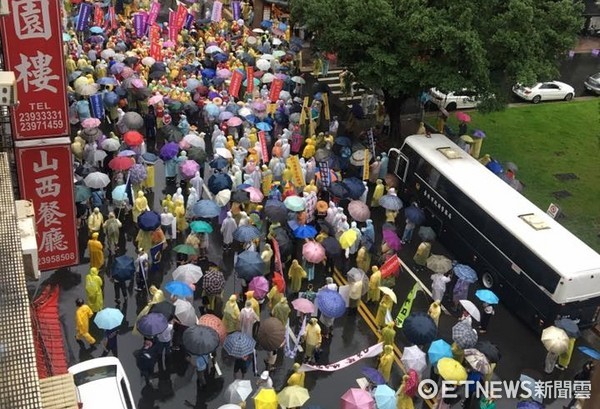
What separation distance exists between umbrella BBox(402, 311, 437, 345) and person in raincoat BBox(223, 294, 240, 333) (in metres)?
3.53

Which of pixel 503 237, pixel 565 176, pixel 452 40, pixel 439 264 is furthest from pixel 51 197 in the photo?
pixel 565 176

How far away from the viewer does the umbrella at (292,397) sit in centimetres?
1171

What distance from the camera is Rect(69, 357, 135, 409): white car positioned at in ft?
37.0

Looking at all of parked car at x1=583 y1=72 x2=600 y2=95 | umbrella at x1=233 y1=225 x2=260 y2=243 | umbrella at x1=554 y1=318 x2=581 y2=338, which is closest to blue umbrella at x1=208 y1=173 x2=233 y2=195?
umbrella at x1=233 y1=225 x2=260 y2=243

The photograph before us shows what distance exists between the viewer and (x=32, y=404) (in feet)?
21.9

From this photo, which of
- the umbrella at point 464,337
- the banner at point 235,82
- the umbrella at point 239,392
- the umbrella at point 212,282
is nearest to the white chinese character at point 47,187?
the umbrella at point 212,282

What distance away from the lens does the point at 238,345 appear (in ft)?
42.7

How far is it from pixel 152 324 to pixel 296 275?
14.7ft

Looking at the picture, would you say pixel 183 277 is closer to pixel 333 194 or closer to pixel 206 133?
pixel 333 194

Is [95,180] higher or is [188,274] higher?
[95,180]

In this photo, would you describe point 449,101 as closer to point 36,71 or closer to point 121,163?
point 121,163

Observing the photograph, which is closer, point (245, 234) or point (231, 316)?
point (231, 316)

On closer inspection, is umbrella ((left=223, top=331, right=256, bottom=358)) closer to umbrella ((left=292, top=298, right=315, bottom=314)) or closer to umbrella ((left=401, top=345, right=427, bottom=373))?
umbrella ((left=292, top=298, right=315, bottom=314))

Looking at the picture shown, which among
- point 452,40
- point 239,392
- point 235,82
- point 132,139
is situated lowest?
point 239,392
